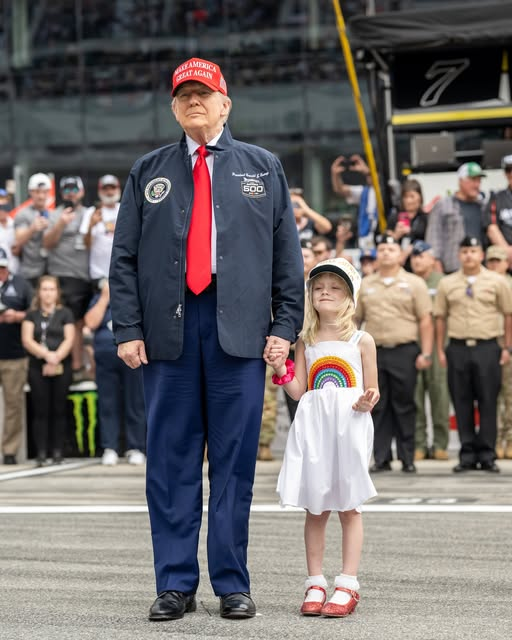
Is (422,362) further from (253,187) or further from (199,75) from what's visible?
(199,75)

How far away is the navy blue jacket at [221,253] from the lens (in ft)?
18.0

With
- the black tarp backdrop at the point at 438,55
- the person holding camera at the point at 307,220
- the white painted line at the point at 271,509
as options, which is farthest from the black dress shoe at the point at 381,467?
A: the black tarp backdrop at the point at 438,55

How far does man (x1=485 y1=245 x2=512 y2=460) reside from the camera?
1285 cm

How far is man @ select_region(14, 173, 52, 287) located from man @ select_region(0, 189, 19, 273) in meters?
0.09

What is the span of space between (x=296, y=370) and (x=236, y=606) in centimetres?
104

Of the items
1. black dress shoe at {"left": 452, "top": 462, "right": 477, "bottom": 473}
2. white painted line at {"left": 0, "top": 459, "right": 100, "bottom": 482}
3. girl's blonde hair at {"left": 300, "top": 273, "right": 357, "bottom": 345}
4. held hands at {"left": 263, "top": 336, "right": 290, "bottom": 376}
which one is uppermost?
girl's blonde hair at {"left": 300, "top": 273, "right": 357, "bottom": 345}

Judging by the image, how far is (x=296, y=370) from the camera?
5879 mm

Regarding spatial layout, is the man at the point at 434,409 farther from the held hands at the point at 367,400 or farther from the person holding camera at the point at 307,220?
the held hands at the point at 367,400

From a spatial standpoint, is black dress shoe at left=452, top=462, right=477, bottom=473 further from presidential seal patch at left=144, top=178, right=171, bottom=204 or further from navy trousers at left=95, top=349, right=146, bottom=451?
presidential seal patch at left=144, top=178, right=171, bottom=204

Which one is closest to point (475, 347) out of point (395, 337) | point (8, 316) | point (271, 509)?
point (395, 337)

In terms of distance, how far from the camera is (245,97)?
28.4m

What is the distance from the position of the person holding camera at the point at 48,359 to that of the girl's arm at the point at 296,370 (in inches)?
307

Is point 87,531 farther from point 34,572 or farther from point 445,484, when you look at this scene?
point 445,484

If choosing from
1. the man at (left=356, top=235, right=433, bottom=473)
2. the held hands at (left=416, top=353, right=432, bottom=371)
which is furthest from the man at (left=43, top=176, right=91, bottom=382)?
the held hands at (left=416, top=353, right=432, bottom=371)
